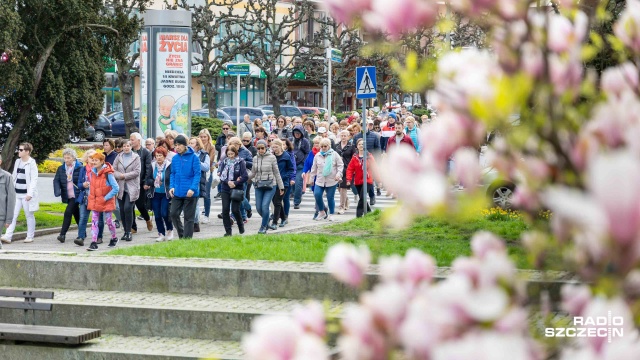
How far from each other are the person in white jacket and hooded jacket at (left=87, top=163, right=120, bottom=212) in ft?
4.51

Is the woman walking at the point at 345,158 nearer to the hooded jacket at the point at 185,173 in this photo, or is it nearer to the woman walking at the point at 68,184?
the hooded jacket at the point at 185,173

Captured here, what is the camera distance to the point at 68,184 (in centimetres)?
1889

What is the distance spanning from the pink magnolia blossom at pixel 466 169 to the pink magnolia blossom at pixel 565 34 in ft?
0.79

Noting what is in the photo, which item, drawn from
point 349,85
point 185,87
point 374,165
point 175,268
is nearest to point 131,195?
point 175,268

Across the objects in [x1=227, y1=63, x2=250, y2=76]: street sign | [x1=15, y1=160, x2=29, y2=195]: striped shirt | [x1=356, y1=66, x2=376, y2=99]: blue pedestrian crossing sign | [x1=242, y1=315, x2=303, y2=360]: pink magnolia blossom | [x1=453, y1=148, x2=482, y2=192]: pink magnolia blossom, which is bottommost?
[x1=15, y1=160, x2=29, y2=195]: striped shirt

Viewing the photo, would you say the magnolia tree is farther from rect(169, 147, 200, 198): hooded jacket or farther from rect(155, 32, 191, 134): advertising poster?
rect(155, 32, 191, 134): advertising poster

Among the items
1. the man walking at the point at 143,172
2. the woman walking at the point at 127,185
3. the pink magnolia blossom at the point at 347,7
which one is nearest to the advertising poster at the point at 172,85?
the man walking at the point at 143,172

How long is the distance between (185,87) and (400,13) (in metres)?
25.3

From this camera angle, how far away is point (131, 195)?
18.6 m

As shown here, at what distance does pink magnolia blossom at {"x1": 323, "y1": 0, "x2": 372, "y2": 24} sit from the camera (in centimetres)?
208

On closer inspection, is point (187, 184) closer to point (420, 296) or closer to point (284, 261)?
point (284, 261)

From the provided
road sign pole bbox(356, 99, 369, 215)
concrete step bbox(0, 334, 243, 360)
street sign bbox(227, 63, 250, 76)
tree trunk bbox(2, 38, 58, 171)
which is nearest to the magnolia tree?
concrete step bbox(0, 334, 243, 360)

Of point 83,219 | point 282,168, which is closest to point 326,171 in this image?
point 282,168

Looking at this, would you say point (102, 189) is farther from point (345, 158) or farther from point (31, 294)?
point (345, 158)
